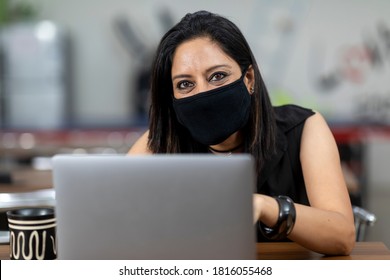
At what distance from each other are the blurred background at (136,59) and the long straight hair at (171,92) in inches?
184

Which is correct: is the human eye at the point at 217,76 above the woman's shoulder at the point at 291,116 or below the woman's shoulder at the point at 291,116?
above

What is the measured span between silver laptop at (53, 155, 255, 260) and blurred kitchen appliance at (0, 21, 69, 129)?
5796 millimetres

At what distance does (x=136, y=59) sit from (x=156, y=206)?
6031mm

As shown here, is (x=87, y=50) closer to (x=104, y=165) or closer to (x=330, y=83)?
(x=330, y=83)

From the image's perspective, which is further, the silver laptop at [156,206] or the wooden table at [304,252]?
the wooden table at [304,252]

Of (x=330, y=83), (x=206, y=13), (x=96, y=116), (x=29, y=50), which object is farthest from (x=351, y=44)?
(x=206, y=13)

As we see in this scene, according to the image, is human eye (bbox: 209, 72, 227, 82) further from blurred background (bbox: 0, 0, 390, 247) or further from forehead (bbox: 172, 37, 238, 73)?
blurred background (bbox: 0, 0, 390, 247)

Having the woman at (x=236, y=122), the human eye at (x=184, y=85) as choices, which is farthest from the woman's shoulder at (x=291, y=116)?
the human eye at (x=184, y=85)

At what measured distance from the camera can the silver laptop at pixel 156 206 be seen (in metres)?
0.85

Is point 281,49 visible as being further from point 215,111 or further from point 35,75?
point 215,111

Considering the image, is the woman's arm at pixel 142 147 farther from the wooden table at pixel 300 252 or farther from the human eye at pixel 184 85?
the wooden table at pixel 300 252

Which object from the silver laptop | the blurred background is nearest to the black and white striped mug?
the silver laptop

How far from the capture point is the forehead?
1.43 meters
